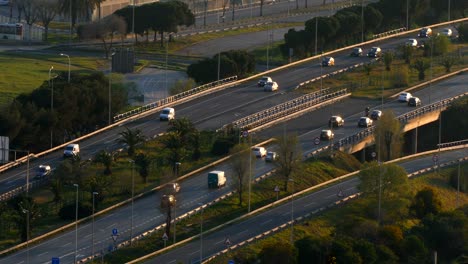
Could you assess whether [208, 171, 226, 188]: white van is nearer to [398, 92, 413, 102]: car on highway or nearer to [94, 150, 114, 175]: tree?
[94, 150, 114, 175]: tree

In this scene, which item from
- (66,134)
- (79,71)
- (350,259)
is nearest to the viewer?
(350,259)

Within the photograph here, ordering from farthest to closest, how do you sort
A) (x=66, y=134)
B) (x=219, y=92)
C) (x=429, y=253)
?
(x=219, y=92)
(x=66, y=134)
(x=429, y=253)

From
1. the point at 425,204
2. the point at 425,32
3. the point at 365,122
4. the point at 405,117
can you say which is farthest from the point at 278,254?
the point at 425,32

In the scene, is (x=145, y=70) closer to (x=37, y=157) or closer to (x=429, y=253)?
(x=37, y=157)

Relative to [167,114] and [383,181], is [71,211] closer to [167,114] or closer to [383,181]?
[383,181]

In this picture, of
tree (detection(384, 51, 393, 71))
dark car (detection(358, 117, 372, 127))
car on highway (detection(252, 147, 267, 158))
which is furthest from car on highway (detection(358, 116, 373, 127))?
tree (detection(384, 51, 393, 71))

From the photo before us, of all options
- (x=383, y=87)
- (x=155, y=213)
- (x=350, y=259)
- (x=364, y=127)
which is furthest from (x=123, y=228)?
(x=383, y=87)
